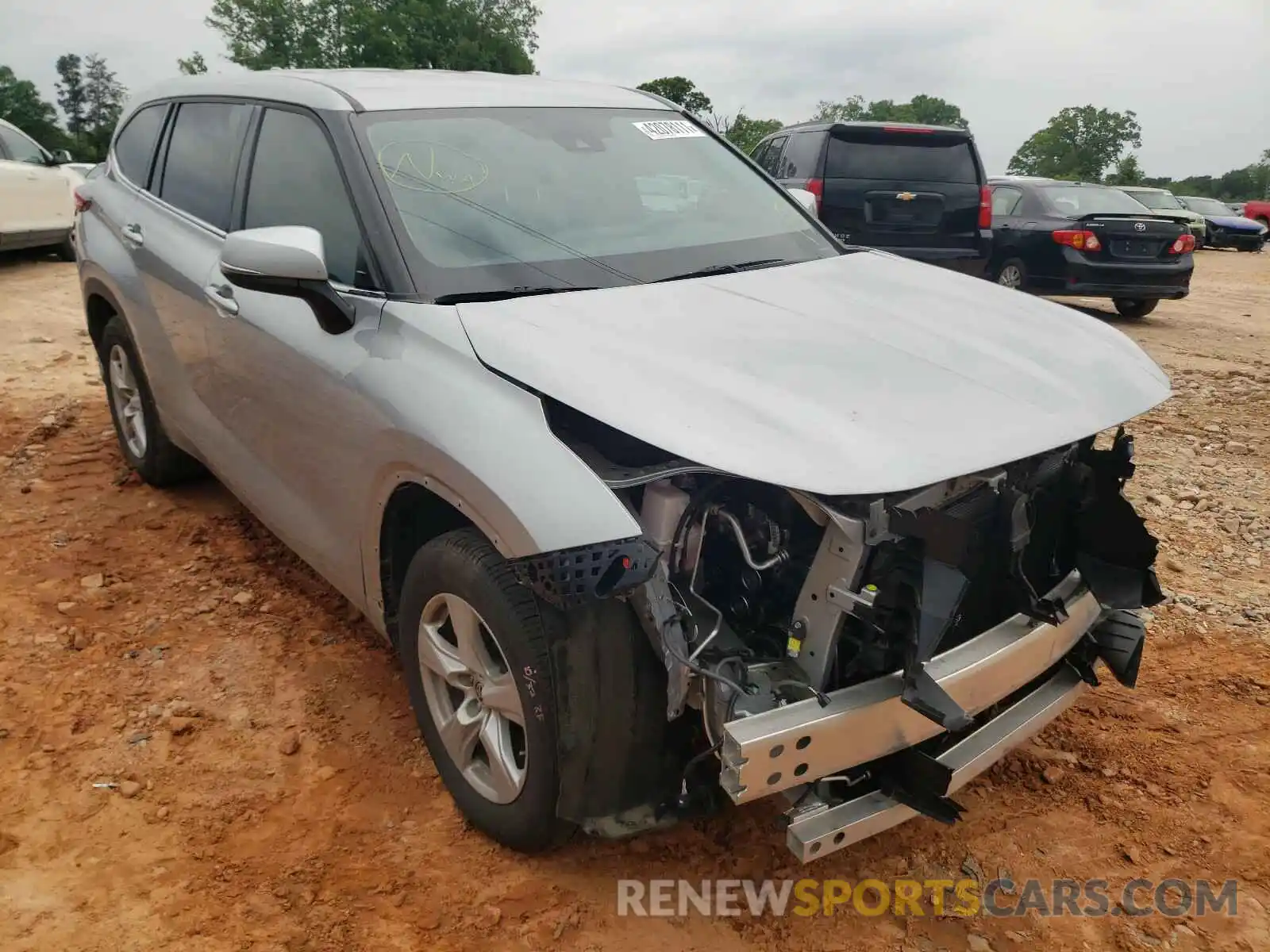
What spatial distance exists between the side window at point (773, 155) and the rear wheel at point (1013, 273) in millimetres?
2927

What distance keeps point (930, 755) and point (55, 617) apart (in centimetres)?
318

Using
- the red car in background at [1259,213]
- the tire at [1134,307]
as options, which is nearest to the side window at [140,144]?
the tire at [1134,307]

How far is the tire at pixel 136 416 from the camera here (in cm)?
438

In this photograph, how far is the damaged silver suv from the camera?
1963 mm

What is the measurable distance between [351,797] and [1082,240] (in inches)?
383

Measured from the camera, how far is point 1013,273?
1059 cm

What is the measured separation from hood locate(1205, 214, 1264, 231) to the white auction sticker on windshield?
25011mm

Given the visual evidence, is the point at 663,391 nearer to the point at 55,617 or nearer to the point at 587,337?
the point at 587,337

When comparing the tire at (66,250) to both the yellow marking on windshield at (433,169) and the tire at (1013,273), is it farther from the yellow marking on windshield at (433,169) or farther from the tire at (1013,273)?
the yellow marking on windshield at (433,169)

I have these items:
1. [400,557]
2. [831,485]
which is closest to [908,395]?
[831,485]

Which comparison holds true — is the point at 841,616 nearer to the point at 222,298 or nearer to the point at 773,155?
the point at 222,298

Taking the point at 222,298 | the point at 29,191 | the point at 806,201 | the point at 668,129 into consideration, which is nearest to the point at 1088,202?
the point at 806,201

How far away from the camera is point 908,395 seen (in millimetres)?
2201

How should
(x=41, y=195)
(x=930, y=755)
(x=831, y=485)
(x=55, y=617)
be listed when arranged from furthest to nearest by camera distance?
(x=41, y=195)
(x=55, y=617)
(x=930, y=755)
(x=831, y=485)
